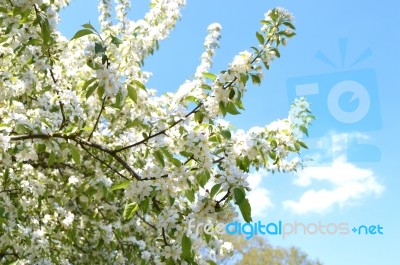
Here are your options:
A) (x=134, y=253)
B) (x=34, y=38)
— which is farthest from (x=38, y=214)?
(x=34, y=38)

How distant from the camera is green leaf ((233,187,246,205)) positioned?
2.49m

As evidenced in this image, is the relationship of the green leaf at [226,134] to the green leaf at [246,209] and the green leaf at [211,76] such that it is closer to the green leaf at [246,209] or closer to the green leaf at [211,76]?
the green leaf at [211,76]

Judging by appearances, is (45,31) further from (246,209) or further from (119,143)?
(119,143)

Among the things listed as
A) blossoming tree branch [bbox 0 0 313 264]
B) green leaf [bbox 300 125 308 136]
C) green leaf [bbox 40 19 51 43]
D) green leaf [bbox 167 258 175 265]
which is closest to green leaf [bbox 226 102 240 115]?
blossoming tree branch [bbox 0 0 313 264]

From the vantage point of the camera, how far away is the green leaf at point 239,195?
2.49 m

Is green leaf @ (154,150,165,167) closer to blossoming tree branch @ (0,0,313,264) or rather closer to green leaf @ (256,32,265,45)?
blossoming tree branch @ (0,0,313,264)

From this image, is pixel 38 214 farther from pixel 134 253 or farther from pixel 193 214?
pixel 193 214

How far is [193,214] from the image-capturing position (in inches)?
109

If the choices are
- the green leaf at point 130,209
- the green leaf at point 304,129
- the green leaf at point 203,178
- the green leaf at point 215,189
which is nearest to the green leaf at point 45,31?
the green leaf at point 130,209

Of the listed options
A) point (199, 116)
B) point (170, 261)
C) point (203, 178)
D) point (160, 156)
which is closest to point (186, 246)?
point (170, 261)

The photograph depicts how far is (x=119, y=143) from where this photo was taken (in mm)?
4895

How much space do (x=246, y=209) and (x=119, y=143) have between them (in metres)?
2.65

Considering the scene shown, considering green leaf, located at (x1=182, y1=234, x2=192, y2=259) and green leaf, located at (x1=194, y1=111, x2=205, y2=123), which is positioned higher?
green leaf, located at (x1=194, y1=111, x2=205, y2=123)

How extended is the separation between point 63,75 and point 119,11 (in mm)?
2015
